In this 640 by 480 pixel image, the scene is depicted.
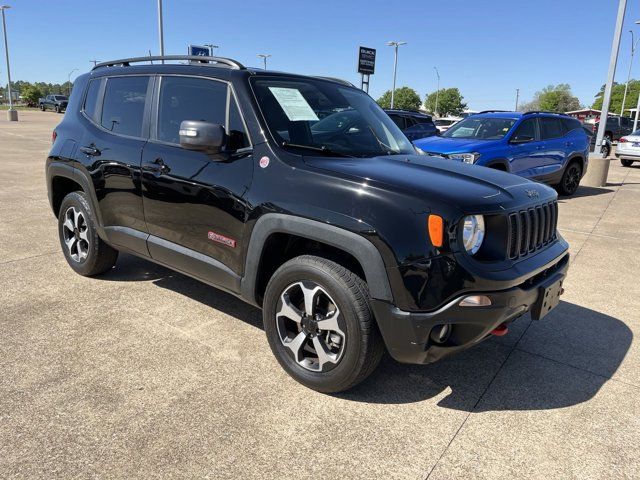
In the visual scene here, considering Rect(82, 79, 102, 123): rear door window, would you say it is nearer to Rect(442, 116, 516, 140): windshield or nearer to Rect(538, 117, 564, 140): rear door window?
Rect(442, 116, 516, 140): windshield

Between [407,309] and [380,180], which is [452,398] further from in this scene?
[380,180]

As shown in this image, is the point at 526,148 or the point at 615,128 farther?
the point at 615,128

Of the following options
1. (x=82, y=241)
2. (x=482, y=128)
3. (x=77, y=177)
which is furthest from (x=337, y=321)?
(x=482, y=128)

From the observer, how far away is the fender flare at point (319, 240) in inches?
102

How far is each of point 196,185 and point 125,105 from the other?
129cm

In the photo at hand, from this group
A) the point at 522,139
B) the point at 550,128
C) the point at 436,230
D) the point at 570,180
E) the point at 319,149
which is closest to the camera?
the point at 436,230

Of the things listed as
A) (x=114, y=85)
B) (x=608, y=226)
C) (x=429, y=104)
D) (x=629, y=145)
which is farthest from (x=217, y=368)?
(x=429, y=104)

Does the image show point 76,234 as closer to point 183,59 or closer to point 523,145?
point 183,59

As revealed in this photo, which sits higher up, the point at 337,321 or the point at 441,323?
the point at 441,323

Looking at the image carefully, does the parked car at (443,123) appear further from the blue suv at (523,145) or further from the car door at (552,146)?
the car door at (552,146)

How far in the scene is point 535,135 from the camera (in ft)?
33.1

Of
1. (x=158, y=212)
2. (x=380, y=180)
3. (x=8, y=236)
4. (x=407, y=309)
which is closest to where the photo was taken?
(x=407, y=309)

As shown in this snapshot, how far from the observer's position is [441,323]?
8.33 ft

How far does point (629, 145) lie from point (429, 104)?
12659 cm
